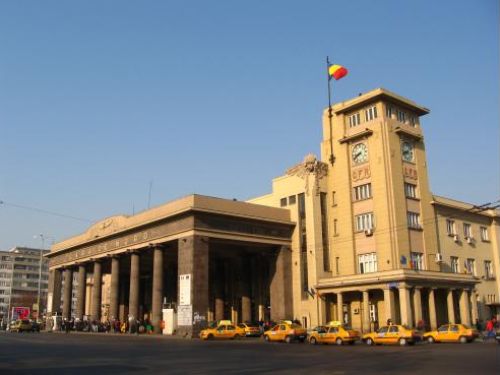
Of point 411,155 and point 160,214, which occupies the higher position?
point 411,155

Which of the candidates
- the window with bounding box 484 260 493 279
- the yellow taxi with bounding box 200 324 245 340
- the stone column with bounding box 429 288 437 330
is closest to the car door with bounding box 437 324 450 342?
the stone column with bounding box 429 288 437 330

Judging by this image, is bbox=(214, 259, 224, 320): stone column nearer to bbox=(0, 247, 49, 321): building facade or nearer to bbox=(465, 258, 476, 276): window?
bbox=(465, 258, 476, 276): window

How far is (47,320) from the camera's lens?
82.8 meters

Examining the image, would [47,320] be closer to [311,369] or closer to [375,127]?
[375,127]

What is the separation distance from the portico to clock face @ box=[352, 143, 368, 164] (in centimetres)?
1022

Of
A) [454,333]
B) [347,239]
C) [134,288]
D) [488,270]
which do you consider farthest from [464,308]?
[134,288]

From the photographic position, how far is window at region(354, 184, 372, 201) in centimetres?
5519

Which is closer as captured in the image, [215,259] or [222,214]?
→ [222,214]

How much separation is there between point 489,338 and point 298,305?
20.6 metres

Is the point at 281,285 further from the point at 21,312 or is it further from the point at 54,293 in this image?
the point at 21,312

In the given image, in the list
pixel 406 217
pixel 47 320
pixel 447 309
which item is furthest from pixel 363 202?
pixel 47 320

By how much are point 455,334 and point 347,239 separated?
62.5 ft

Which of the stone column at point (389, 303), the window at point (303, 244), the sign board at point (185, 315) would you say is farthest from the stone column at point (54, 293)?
the stone column at point (389, 303)

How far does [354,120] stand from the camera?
5844 cm
